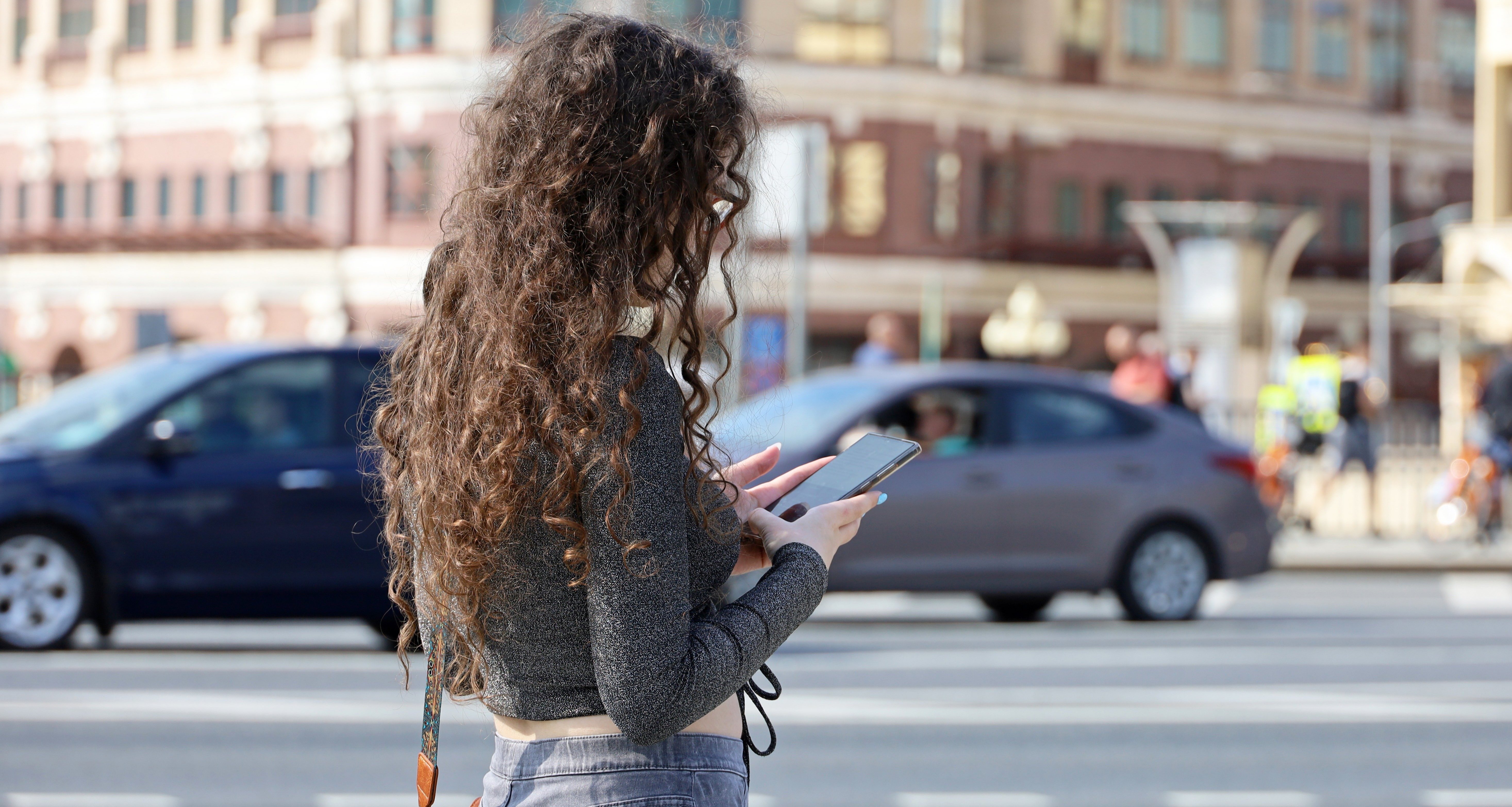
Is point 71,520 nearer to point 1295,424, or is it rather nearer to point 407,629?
point 407,629

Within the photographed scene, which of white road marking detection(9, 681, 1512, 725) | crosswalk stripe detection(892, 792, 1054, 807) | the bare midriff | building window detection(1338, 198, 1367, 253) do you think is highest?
building window detection(1338, 198, 1367, 253)

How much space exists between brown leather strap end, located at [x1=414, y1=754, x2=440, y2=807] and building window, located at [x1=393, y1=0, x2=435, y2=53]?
3974 cm

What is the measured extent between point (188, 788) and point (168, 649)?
404 centimetres

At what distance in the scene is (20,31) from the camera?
47.4 m

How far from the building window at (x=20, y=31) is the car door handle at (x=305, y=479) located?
41.2 meters

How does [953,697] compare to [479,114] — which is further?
[953,697]

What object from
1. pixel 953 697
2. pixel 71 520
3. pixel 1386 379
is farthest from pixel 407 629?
pixel 1386 379

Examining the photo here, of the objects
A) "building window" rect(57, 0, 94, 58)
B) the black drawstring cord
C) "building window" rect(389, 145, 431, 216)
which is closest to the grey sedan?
the black drawstring cord

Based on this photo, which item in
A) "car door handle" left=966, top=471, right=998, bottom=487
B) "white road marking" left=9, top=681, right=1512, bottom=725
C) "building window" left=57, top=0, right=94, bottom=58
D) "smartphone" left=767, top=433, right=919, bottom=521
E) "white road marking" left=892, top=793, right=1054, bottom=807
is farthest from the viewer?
"building window" left=57, top=0, right=94, bottom=58

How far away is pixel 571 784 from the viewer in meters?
2.38

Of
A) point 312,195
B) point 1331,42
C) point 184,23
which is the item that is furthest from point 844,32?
point 184,23

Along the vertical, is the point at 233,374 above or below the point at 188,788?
above

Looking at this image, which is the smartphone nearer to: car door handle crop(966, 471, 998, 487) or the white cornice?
car door handle crop(966, 471, 998, 487)

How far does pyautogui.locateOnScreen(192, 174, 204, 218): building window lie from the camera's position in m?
44.1
